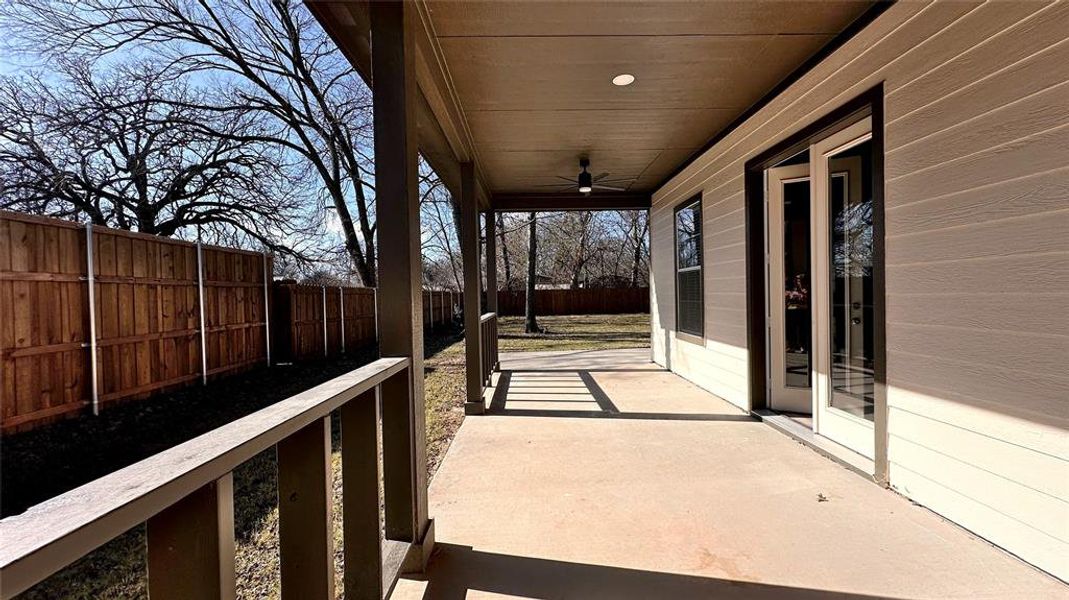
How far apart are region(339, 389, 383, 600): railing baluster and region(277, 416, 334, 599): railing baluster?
277mm

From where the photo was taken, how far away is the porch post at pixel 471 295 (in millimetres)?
4535

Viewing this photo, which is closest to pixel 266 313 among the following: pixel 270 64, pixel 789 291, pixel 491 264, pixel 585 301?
pixel 491 264

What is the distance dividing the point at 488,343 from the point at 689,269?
251 cm

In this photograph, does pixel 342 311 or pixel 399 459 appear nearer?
pixel 399 459

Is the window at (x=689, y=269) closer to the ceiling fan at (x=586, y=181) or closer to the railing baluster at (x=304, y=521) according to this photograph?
the ceiling fan at (x=586, y=181)

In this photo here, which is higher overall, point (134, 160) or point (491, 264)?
point (134, 160)

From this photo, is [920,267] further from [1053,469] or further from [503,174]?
[503,174]

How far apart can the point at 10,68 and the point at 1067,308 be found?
33.2 feet

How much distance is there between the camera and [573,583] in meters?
1.89

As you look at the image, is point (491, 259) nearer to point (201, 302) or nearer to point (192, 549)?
point (201, 302)

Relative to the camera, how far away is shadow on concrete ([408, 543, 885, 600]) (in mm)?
1818

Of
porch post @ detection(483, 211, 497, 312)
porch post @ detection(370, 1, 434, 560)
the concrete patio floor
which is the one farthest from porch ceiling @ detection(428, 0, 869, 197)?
the concrete patio floor

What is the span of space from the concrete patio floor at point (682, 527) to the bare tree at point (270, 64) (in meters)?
8.16

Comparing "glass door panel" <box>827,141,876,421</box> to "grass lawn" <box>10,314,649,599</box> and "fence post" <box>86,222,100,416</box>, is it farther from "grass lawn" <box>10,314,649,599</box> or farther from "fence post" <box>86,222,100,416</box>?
"fence post" <box>86,222,100,416</box>
